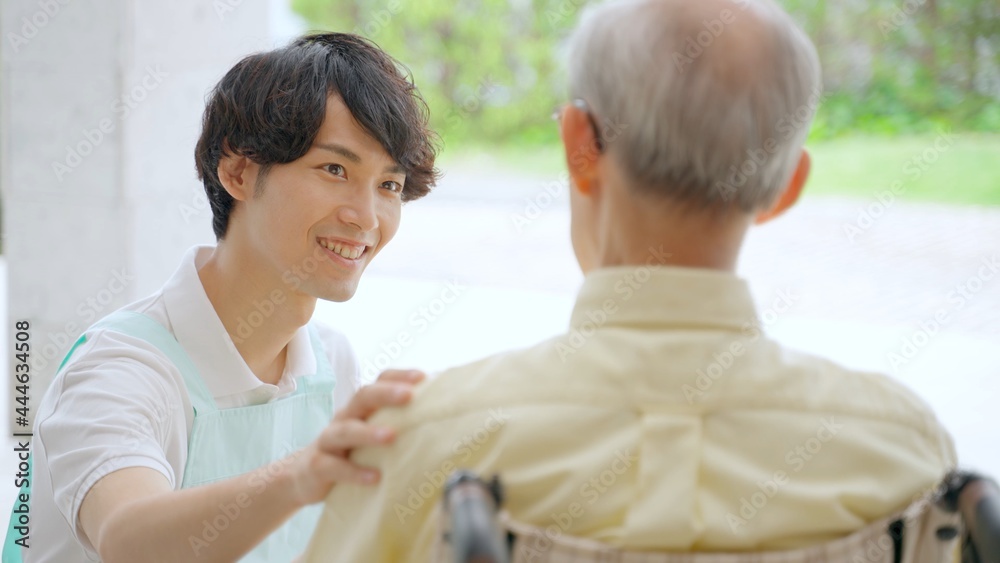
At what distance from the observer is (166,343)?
141 centimetres

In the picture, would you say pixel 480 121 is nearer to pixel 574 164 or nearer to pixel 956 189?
pixel 956 189

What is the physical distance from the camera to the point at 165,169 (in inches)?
126

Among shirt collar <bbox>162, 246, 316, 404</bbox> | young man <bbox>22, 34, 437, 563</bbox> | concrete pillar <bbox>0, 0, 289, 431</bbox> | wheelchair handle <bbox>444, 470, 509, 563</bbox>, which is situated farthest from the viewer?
concrete pillar <bbox>0, 0, 289, 431</bbox>

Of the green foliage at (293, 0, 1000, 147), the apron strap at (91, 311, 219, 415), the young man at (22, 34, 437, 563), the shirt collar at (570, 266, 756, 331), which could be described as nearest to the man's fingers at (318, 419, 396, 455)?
the shirt collar at (570, 266, 756, 331)

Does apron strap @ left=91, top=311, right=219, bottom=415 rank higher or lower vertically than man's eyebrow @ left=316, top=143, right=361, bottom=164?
lower

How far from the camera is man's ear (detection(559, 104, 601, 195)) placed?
0.84 m

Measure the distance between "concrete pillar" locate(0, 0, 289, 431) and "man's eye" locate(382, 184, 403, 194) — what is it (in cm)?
166

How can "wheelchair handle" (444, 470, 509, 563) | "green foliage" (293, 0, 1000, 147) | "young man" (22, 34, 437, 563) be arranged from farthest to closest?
"green foliage" (293, 0, 1000, 147) < "young man" (22, 34, 437, 563) < "wheelchair handle" (444, 470, 509, 563)

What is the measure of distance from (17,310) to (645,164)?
2859 millimetres

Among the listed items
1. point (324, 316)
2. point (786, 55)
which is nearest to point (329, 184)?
point (786, 55)

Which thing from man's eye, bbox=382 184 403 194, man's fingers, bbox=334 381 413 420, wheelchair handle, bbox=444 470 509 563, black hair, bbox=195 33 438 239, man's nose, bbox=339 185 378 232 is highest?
black hair, bbox=195 33 438 239

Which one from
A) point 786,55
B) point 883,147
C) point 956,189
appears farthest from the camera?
point 883,147

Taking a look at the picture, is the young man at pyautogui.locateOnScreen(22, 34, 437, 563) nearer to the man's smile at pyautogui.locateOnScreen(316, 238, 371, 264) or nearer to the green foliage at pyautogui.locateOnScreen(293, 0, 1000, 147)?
the man's smile at pyautogui.locateOnScreen(316, 238, 371, 264)

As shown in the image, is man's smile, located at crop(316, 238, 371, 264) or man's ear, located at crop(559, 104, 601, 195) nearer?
man's ear, located at crop(559, 104, 601, 195)
